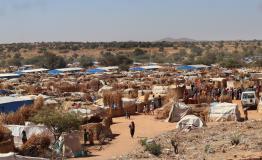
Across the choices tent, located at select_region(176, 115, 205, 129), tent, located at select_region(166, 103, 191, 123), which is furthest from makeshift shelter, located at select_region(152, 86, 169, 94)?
tent, located at select_region(176, 115, 205, 129)

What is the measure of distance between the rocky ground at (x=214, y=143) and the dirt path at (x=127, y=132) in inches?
43.4

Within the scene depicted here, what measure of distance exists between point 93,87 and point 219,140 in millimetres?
31460

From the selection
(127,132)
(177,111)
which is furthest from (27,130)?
(177,111)

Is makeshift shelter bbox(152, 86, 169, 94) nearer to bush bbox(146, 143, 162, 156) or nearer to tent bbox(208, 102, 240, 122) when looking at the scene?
tent bbox(208, 102, 240, 122)

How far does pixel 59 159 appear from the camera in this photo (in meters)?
19.7

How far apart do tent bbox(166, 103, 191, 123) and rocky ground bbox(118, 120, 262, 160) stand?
476cm

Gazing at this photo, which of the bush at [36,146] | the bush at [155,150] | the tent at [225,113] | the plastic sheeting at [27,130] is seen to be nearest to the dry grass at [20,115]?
the plastic sheeting at [27,130]

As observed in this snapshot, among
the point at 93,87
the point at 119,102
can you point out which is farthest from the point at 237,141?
the point at 93,87

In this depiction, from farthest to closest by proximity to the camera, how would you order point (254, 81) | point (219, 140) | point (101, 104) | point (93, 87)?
point (93, 87) → point (254, 81) → point (101, 104) → point (219, 140)

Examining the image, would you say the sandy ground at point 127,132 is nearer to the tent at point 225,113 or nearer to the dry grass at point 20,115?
the tent at point 225,113

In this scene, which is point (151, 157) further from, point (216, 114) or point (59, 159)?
point (216, 114)

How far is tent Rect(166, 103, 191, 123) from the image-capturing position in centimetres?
3272

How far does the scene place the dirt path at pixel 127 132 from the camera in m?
→ 23.3

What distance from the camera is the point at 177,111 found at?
32844 mm
